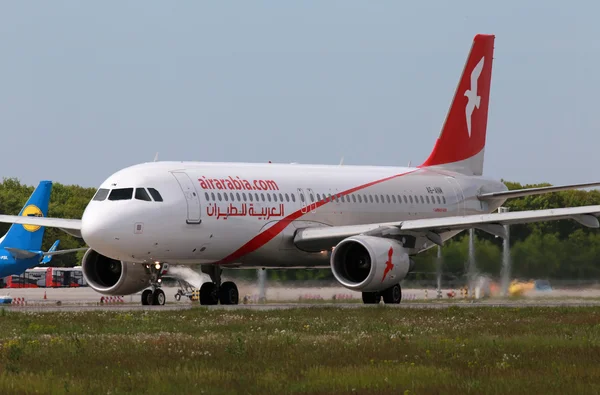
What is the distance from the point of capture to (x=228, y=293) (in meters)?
36.9

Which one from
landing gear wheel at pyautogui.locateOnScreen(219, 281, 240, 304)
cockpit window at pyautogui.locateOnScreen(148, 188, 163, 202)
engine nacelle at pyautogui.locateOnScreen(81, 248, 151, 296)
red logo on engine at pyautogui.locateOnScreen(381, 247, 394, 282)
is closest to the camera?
cockpit window at pyautogui.locateOnScreen(148, 188, 163, 202)

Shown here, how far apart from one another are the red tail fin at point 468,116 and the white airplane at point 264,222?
2020 mm

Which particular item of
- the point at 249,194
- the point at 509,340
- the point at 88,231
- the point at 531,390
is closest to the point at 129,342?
the point at 509,340

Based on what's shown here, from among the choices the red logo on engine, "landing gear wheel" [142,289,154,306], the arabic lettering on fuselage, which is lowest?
"landing gear wheel" [142,289,154,306]

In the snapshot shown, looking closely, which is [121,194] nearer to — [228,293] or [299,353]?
[228,293]

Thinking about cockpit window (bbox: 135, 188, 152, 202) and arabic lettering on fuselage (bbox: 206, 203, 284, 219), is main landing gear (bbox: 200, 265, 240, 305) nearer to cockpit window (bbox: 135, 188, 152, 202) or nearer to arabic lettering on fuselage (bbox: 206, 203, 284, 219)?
arabic lettering on fuselage (bbox: 206, 203, 284, 219)

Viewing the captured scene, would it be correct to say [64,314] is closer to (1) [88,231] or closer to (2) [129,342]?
(1) [88,231]

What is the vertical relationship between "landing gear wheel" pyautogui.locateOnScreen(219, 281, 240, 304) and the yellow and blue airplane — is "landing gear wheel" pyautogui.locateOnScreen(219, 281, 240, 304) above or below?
below

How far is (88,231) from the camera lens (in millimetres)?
32500

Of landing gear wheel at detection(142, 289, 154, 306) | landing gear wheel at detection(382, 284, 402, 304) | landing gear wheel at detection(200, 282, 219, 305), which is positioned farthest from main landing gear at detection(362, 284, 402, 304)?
landing gear wheel at detection(142, 289, 154, 306)

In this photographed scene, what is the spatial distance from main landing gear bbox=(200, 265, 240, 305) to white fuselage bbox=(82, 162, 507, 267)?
93 cm

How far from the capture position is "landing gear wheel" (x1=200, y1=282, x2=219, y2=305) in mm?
36719

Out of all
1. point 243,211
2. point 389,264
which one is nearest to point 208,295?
point 243,211

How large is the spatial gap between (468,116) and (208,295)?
13.0 metres
